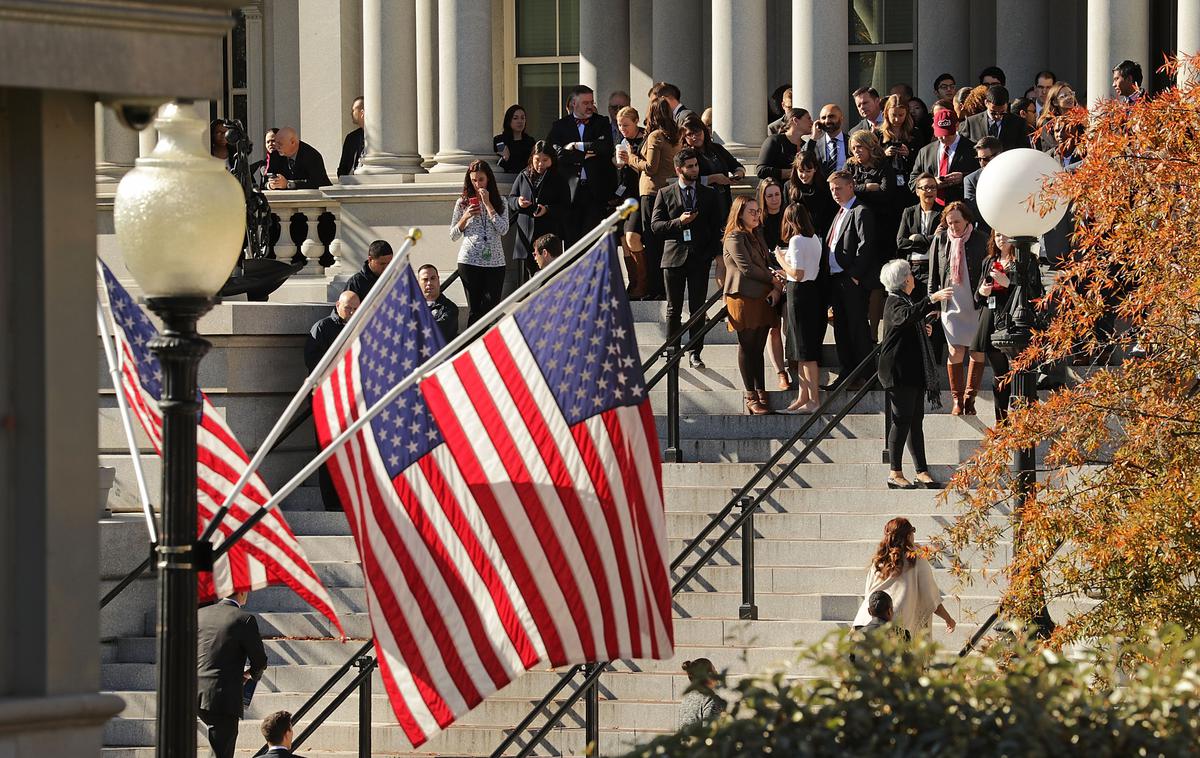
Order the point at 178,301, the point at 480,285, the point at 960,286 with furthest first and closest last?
the point at 480,285 → the point at 960,286 → the point at 178,301

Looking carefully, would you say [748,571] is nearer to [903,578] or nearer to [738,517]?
[738,517]

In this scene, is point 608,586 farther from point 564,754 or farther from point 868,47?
point 868,47

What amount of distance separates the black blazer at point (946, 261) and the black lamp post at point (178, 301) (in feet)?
30.6

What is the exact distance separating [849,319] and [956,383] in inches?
50.3

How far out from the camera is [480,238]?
69.8 feet

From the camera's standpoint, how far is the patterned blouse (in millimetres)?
21297

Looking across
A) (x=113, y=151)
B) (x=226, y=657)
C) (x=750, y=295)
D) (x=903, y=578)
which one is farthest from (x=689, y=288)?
(x=113, y=151)

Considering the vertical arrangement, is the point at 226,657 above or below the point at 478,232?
below

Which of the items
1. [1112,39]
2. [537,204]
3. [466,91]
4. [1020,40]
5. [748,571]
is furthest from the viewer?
[1020,40]

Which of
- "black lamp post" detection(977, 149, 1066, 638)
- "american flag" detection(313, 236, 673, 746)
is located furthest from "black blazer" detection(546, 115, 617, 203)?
"american flag" detection(313, 236, 673, 746)

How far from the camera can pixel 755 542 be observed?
17828mm

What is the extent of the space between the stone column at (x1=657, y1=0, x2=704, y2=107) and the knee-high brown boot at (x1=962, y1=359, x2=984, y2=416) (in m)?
11.9

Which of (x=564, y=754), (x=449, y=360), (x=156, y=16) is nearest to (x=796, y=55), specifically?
(x=564, y=754)

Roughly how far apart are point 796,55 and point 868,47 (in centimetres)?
623
